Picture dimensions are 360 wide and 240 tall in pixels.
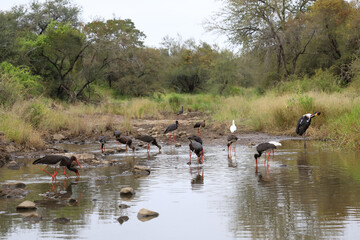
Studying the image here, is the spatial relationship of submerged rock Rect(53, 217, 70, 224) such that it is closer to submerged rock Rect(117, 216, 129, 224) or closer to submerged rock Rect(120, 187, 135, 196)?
submerged rock Rect(117, 216, 129, 224)

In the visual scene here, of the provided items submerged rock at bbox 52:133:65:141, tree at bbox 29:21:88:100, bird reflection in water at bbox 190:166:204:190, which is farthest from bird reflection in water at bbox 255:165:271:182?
tree at bbox 29:21:88:100

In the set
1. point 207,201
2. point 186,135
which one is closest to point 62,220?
point 207,201

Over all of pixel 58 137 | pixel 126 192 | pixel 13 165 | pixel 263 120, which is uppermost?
pixel 263 120

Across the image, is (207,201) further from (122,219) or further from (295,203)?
(122,219)

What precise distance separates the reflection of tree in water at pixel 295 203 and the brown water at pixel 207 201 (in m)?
0.01

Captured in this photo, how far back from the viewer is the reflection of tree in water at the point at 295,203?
5.73 meters

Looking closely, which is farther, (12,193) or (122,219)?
(12,193)

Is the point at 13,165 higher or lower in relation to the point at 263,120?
lower

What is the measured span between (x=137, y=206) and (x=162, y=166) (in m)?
4.51

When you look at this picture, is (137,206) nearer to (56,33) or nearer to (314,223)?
(314,223)

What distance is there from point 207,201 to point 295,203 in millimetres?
1372

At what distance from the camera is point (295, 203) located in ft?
23.6

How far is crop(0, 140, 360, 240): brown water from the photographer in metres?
5.79

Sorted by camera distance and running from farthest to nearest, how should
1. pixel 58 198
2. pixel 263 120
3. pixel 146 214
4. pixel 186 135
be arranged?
pixel 263 120
pixel 186 135
pixel 58 198
pixel 146 214
